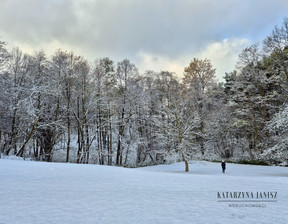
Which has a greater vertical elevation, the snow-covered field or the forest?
the forest

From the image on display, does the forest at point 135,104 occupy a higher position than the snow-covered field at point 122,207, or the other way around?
the forest at point 135,104

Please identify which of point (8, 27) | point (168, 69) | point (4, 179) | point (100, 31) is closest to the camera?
point (4, 179)

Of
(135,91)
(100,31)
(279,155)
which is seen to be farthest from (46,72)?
(279,155)

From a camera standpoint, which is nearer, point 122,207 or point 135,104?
point 122,207

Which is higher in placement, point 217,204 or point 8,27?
point 8,27

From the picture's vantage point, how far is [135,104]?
2005 cm

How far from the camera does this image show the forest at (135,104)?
1409 centimetres

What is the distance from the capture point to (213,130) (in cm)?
2264

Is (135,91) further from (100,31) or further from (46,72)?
(46,72)

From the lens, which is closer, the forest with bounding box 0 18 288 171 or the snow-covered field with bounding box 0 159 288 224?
the snow-covered field with bounding box 0 159 288 224

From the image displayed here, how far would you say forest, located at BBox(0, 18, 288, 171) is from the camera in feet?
46.2

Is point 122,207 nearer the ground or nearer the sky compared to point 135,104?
nearer the ground

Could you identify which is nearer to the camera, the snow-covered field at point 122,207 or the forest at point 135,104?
the snow-covered field at point 122,207

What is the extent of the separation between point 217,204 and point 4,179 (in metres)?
6.99
